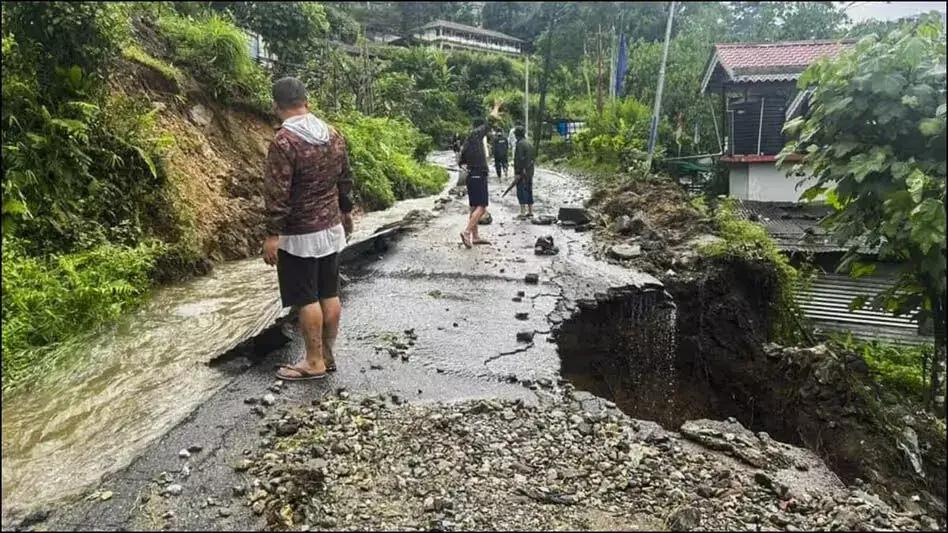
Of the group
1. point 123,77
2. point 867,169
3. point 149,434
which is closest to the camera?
point 149,434

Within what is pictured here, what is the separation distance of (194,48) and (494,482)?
936 centimetres

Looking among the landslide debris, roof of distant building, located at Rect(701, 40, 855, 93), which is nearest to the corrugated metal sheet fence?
the landslide debris

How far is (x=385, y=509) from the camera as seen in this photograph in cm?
315

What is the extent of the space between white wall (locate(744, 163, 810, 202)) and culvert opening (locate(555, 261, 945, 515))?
201 inches

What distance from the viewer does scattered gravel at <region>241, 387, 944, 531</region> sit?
3.15 m

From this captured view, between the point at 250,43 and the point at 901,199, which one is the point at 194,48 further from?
the point at 901,199

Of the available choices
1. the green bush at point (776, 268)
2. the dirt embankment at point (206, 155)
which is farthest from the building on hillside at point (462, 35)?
the green bush at point (776, 268)

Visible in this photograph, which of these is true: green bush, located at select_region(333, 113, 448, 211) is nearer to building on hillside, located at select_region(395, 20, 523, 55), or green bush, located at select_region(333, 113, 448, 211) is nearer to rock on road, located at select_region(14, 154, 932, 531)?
rock on road, located at select_region(14, 154, 932, 531)

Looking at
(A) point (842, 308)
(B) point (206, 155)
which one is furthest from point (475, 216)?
(A) point (842, 308)

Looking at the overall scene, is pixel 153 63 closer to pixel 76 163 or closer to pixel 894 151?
A: pixel 76 163

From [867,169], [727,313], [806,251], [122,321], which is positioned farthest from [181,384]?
[806,251]

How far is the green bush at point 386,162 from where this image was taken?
14.4 meters

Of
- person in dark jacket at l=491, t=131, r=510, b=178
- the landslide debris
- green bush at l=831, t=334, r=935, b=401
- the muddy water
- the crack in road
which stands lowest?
green bush at l=831, t=334, r=935, b=401

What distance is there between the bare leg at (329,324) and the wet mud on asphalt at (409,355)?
0.16 meters
